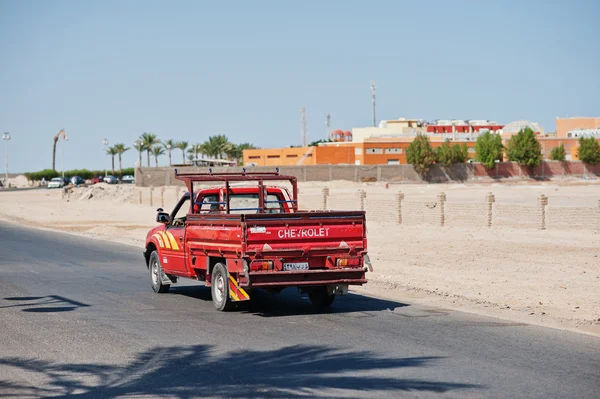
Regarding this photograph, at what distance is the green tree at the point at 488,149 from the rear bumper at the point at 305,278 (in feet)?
279

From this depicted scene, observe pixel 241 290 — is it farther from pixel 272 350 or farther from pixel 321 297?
pixel 272 350

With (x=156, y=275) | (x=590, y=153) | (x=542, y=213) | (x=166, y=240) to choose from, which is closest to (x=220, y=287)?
(x=166, y=240)

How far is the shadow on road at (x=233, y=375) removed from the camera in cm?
854

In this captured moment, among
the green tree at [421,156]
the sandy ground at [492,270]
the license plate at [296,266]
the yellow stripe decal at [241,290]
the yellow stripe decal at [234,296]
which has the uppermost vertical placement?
the green tree at [421,156]

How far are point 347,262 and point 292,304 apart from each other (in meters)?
1.69

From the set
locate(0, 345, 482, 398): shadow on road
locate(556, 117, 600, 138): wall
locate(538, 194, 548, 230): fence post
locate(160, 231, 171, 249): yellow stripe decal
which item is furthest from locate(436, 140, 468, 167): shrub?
locate(0, 345, 482, 398): shadow on road

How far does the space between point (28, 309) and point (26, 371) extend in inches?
203

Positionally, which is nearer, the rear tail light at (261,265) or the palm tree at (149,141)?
the rear tail light at (261,265)

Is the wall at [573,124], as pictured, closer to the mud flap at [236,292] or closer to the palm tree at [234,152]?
the palm tree at [234,152]

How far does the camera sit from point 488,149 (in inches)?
3952

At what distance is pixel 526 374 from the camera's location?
30.2 ft

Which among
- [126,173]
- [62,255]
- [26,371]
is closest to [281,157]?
[126,173]

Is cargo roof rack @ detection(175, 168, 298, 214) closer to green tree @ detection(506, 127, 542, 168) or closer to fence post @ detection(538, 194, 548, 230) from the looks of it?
fence post @ detection(538, 194, 548, 230)

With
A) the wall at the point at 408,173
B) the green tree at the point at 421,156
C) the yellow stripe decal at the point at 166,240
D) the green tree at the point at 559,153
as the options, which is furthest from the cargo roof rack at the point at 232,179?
the green tree at the point at 559,153
